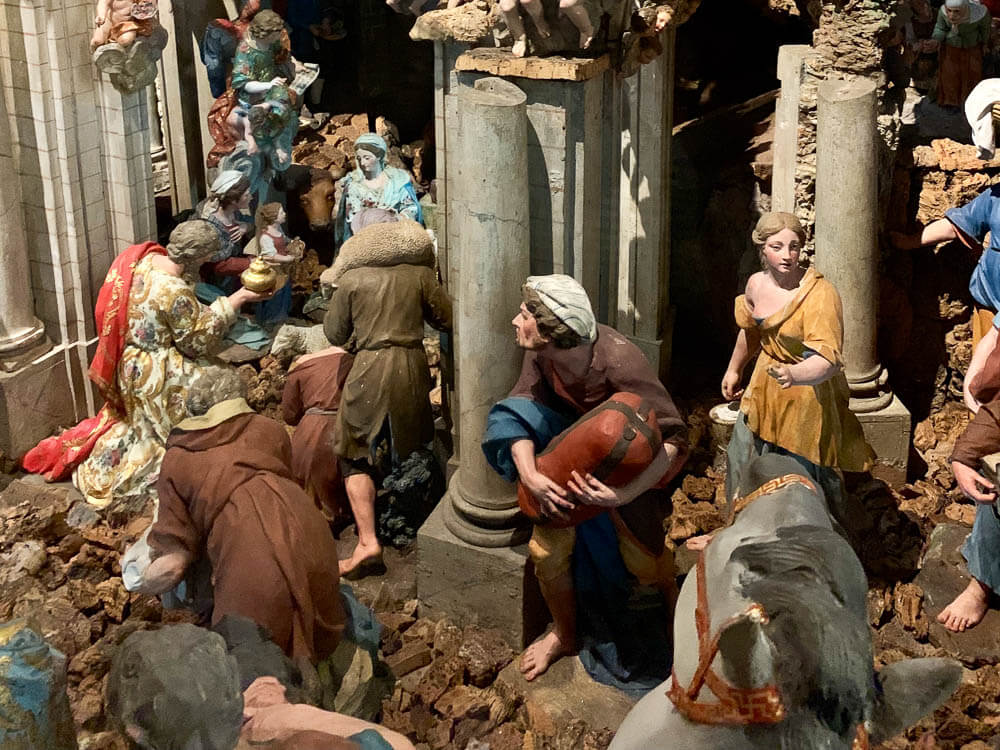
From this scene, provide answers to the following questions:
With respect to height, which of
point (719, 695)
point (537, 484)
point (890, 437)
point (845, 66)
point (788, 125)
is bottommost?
point (890, 437)

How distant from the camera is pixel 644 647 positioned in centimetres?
582

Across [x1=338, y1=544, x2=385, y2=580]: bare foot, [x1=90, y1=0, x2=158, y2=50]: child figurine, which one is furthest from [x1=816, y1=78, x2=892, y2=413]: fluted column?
[x1=90, y1=0, x2=158, y2=50]: child figurine

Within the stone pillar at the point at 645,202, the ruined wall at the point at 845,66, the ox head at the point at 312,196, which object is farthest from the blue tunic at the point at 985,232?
the ox head at the point at 312,196

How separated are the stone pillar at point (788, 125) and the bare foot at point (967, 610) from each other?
2.22 m

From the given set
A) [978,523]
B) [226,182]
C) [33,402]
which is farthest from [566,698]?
[226,182]

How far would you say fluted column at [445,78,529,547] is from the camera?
18.2ft

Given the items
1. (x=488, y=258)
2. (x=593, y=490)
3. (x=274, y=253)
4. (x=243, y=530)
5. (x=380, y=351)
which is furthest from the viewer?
(x=274, y=253)

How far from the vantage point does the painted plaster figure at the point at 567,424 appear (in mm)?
5184

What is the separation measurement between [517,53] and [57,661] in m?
3.15

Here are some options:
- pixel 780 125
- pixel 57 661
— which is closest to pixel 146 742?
pixel 57 661

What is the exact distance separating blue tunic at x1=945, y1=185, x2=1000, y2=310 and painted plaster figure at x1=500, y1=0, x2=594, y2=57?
212cm

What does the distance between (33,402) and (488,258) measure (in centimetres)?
321

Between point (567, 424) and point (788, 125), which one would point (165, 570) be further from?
point (788, 125)

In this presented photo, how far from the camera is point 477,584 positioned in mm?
6148
